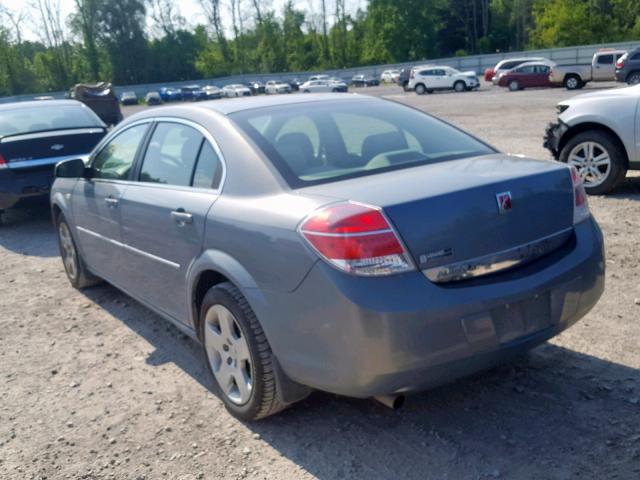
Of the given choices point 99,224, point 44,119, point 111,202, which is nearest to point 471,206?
point 111,202

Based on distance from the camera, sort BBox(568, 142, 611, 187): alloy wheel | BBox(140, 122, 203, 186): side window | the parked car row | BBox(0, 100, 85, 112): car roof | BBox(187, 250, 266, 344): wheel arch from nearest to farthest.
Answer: BBox(187, 250, 266, 344): wheel arch, BBox(140, 122, 203, 186): side window, BBox(568, 142, 611, 187): alloy wheel, BBox(0, 100, 85, 112): car roof, the parked car row

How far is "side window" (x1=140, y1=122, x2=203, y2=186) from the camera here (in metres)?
3.96

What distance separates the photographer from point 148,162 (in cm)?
440

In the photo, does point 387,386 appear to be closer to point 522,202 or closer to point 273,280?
point 273,280

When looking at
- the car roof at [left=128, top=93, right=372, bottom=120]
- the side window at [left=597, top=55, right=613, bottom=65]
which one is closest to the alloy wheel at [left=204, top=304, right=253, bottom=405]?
the car roof at [left=128, top=93, right=372, bottom=120]

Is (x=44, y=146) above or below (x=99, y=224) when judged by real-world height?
above

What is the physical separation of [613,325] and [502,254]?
5.80 ft

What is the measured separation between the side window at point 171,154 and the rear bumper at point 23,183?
186 inches

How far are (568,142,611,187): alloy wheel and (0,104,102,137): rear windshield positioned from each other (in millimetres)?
6339

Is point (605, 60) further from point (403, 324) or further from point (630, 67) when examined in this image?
point (403, 324)

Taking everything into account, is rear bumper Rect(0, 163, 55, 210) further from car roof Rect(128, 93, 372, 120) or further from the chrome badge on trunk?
the chrome badge on trunk

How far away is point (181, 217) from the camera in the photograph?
149 inches

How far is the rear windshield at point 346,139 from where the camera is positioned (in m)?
3.49

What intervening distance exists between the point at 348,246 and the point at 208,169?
127cm
